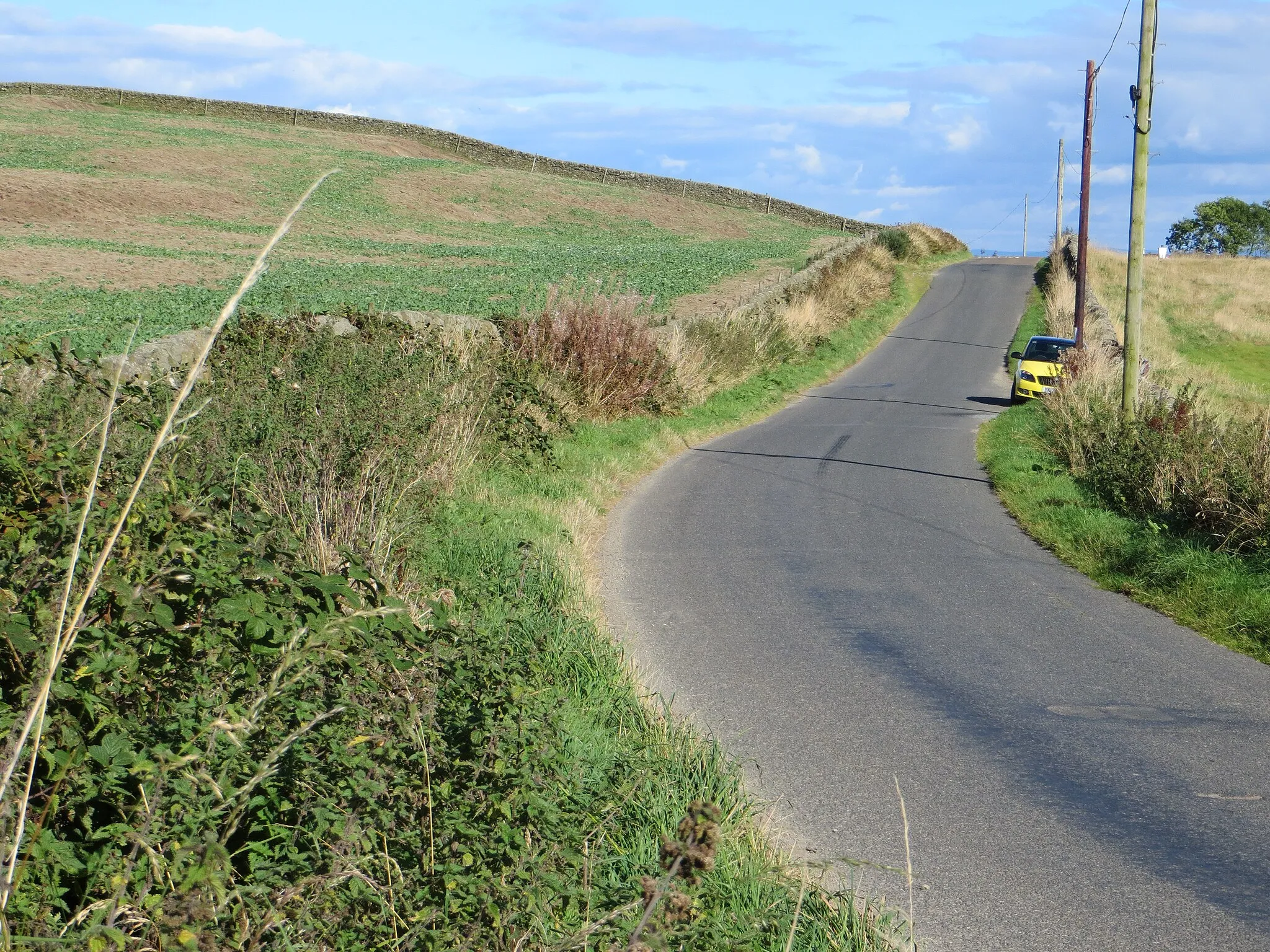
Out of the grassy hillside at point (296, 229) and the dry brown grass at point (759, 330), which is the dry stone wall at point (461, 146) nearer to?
the grassy hillside at point (296, 229)

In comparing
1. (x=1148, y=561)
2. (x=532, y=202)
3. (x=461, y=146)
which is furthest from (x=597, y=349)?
(x=461, y=146)

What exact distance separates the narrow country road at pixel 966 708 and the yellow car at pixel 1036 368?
11459 millimetres

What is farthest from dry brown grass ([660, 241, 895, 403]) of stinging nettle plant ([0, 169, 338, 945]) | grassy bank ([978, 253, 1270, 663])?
stinging nettle plant ([0, 169, 338, 945])

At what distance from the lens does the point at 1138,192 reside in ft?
49.6

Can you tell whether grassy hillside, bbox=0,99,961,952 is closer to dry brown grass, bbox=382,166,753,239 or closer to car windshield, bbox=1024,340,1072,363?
car windshield, bbox=1024,340,1072,363

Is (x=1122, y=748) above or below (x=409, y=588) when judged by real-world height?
below

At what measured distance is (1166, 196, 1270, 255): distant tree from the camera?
119250 millimetres

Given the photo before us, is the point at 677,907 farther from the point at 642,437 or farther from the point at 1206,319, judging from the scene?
the point at 1206,319

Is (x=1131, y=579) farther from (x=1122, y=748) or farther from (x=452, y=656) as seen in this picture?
(x=452, y=656)

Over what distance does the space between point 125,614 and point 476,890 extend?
1239mm

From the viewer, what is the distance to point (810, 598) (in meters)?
9.16

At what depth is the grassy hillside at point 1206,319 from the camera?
32.0 metres

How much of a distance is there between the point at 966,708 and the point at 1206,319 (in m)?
49.1

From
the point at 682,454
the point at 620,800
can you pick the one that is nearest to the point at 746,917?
the point at 620,800
